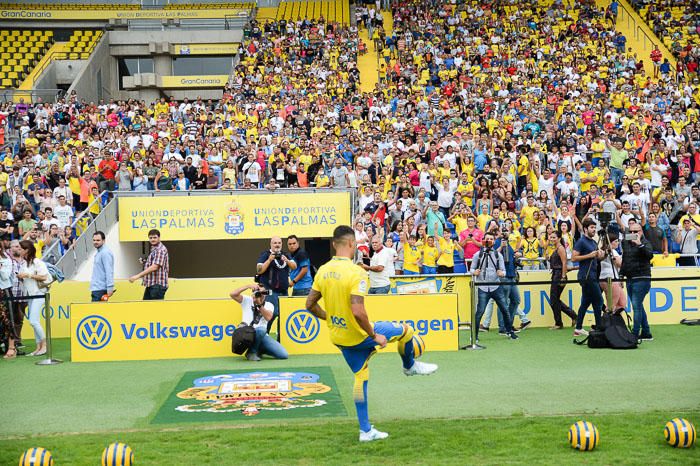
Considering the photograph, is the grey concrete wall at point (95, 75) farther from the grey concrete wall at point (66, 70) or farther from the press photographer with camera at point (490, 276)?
the press photographer with camera at point (490, 276)

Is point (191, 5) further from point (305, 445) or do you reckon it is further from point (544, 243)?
point (305, 445)

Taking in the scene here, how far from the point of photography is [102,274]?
14.4 m

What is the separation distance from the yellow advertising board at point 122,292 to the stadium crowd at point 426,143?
2.67 meters

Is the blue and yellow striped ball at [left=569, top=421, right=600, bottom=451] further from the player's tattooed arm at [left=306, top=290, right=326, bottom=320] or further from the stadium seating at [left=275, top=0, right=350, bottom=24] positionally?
the stadium seating at [left=275, top=0, right=350, bottom=24]

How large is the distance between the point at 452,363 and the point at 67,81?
1306 inches

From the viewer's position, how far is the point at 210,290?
17.4 metres

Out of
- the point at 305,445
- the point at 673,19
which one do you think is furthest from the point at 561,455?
the point at 673,19

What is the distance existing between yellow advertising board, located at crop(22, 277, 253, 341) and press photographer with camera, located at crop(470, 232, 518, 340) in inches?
184

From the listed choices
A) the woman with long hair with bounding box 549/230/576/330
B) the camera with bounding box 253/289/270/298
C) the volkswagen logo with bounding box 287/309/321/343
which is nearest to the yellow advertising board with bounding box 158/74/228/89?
the woman with long hair with bounding box 549/230/576/330

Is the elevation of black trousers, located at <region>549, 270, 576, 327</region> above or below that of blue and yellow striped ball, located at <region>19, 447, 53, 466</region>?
above

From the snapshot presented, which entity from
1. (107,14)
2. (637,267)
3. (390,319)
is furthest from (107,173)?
(107,14)

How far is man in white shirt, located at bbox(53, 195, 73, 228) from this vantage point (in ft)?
68.5

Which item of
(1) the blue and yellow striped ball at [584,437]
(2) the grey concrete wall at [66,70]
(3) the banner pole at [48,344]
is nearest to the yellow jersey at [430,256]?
(3) the banner pole at [48,344]

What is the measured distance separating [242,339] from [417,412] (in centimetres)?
441
